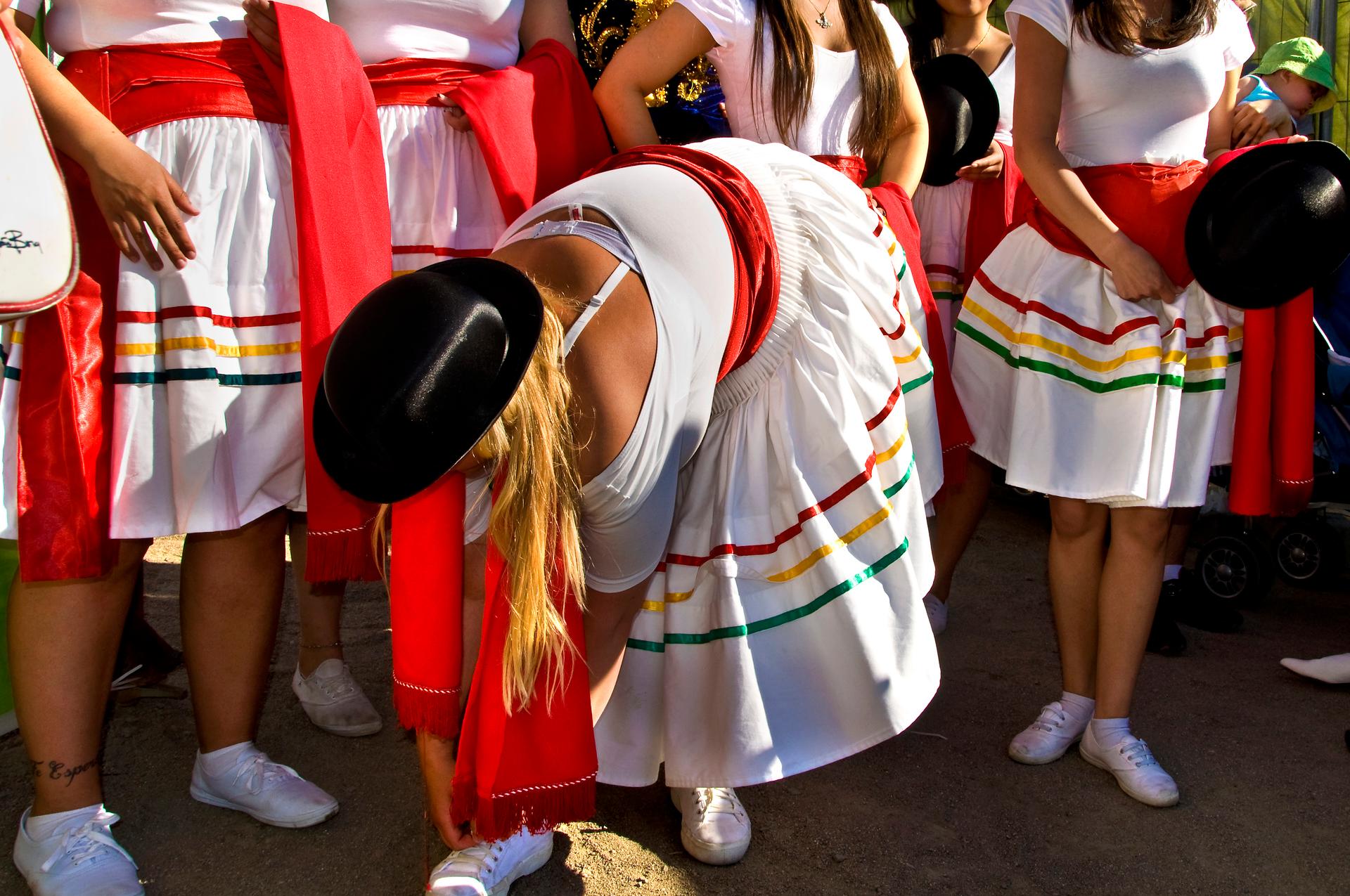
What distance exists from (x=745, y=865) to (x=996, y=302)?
129cm

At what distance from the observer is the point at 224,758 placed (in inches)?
80.0

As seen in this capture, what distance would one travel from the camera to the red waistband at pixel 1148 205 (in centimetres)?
215

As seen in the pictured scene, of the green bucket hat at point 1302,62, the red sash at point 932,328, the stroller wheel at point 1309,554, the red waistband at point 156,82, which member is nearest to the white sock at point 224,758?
the red waistband at point 156,82

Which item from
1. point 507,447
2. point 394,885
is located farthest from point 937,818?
point 507,447

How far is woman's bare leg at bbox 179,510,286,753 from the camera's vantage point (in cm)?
195

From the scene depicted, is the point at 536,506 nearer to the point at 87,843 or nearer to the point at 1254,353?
the point at 87,843

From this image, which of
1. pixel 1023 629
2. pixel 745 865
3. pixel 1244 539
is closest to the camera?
pixel 745 865

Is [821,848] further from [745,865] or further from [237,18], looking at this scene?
[237,18]

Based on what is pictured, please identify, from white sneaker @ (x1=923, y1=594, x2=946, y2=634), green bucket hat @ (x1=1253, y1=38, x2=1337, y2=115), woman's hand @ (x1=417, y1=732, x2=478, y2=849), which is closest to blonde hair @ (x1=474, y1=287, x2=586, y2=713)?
woman's hand @ (x1=417, y1=732, x2=478, y2=849)

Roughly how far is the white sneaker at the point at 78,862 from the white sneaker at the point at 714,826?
929 mm

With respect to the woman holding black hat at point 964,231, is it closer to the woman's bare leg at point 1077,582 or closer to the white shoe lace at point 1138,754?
the woman's bare leg at point 1077,582

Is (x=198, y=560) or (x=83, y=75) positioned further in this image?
(x=198, y=560)

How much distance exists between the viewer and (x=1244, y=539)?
332cm

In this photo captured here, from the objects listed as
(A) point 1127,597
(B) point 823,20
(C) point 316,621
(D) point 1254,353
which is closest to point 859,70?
(B) point 823,20
